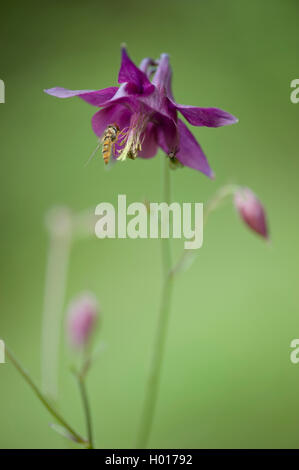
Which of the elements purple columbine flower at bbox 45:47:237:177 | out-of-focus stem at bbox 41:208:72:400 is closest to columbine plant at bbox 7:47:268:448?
purple columbine flower at bbox 45:47:237:177

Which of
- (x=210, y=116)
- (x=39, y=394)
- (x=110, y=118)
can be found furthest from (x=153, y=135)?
(x=39, y=394)

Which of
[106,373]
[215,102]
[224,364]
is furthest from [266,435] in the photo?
[215,102]

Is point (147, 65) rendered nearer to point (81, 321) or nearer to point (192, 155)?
point (192, 155)

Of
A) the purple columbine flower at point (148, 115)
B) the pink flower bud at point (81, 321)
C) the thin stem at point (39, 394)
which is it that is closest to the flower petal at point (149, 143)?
the purple columbine flower at point (148, 115)

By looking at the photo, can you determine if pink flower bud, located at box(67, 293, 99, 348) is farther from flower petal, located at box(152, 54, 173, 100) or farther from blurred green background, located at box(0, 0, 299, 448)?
blurred green background, located at box(0, 0, 299, 448)

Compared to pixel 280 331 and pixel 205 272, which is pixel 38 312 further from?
pixel 280 331

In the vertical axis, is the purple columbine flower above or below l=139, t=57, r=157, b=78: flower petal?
below

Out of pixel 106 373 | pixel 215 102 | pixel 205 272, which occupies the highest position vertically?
pixel 215 102

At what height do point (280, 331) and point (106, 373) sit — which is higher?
point (280, 331)
